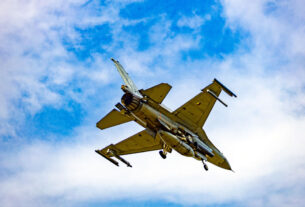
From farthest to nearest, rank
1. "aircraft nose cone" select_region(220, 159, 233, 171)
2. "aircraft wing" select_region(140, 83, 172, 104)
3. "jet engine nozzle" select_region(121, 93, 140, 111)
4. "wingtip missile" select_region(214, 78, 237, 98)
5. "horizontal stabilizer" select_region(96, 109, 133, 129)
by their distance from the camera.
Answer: "aircraft nose cone" select_region(220, 159, 233, 171)
"horizontal stabilizer" select_region(96, 109, 133, 129)
"wingtip missile" select_region(214, 78, 237, 98)
"aircraft wing" select_region(140, 83, 172, 104)
"jet engine nozzle" select_region(121, 93, 140, 111)

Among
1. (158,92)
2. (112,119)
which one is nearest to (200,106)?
(158,92)

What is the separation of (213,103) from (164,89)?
19.8 ft

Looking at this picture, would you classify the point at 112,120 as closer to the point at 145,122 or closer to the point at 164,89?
the point at 145,122

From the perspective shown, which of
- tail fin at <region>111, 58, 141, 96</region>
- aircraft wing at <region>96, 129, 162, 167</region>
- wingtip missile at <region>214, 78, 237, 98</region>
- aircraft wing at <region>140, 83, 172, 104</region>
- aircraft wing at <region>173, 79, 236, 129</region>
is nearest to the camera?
aircraft wing at <region>140, 83, 172, 104</region>

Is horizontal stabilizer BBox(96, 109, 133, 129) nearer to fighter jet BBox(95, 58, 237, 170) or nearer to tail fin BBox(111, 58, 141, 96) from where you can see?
fighter jet BBox(95, 58, 237, 170)

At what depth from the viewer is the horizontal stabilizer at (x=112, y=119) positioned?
3338 cm

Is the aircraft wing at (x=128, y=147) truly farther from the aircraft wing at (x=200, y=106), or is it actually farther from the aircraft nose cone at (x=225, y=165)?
the aircraft nose cone at (x=225, y=165)

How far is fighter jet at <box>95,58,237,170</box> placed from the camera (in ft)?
100

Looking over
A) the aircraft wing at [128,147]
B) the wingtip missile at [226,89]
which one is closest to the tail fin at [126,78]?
the wingtip missile at [226,89]

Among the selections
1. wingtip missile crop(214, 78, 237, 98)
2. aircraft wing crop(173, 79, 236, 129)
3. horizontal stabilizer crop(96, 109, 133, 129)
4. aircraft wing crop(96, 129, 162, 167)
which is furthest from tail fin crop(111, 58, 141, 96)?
aircraft wing crop(96, 129, 162, 167)

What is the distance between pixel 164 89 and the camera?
30469 mm

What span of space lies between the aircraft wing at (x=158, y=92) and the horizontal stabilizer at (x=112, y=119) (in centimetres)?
370

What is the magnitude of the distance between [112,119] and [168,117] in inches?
211

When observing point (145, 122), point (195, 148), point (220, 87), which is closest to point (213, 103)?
point (220, 87)
